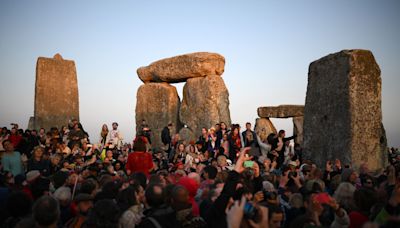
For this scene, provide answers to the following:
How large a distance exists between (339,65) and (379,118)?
148 centimetres

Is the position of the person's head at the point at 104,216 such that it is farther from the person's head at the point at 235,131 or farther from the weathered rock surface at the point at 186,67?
the weathered rock surface at the point at 186,67

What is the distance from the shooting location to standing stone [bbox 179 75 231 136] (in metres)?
17.9

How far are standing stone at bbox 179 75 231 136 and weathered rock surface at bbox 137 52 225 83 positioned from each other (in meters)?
0.35

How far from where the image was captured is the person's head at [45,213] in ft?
11.0

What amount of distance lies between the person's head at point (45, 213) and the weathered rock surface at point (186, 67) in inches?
601

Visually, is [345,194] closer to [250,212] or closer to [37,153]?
[250,212]

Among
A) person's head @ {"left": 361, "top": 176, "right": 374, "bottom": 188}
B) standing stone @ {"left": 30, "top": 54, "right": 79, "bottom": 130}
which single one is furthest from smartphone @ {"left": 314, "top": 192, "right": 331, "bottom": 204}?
standing stone @ {"left": 30, "top": 54, "right": 79, "bottom": 130}

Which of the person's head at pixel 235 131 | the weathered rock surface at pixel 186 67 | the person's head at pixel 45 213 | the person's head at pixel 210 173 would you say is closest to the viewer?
the person's head at pixel 45 213

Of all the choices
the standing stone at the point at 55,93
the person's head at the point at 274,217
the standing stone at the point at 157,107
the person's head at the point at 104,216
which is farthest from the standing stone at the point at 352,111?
the standing stone at the point at 55,93

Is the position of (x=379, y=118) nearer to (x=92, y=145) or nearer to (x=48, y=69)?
(x=92, y=145)

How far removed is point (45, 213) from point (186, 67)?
51.7ft

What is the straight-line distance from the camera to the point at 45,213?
337cm

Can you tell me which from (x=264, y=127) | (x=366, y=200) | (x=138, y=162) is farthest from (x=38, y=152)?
(x=264, y=127)

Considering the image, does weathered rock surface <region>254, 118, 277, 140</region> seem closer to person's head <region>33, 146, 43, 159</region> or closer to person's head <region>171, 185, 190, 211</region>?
person's head <region>33, 146, 43, 159</region>
